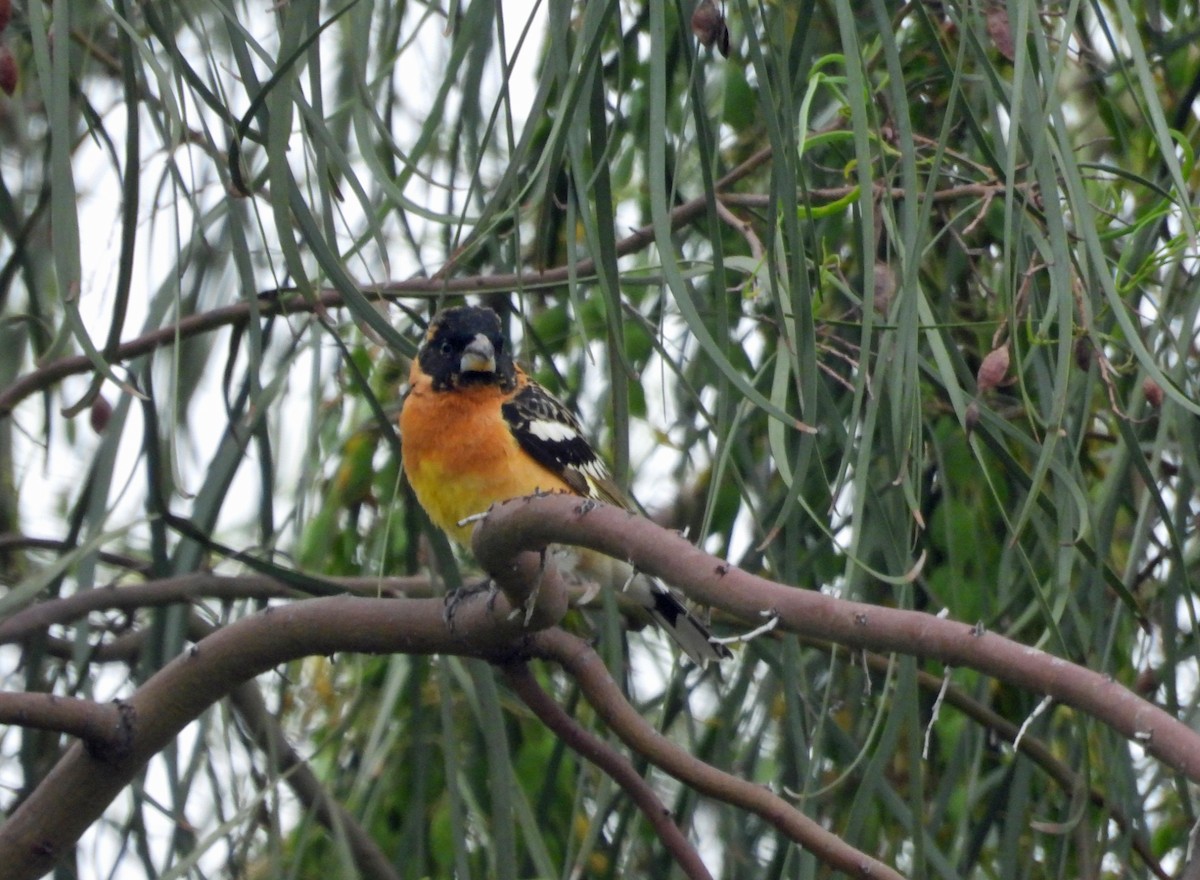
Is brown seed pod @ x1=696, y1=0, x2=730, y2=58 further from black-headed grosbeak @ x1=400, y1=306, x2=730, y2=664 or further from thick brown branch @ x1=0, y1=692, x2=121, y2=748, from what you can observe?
black-headed grosbeak @ x1=400, y1=306, x2=730, y2=664

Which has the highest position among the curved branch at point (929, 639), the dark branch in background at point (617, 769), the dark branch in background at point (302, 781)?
the dark branch in background at point (302, 781)

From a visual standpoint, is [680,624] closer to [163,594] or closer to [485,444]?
[485,444]

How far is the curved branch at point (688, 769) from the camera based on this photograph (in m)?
1.83

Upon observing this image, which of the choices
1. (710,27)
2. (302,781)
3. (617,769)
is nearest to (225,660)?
(617,769)

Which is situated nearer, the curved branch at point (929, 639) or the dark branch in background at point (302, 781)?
the curved branch at point (929, 639)

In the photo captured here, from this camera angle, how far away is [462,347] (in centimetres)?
319

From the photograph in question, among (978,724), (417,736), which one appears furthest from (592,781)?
(978,724)

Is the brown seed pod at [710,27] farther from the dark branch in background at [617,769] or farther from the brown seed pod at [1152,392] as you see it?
the dark branch in background at [617,769]

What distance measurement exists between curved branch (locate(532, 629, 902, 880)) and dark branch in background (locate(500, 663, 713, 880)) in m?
0.04

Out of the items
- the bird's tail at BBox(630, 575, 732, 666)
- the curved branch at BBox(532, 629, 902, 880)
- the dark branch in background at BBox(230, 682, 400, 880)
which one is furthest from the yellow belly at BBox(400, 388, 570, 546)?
the curved branch at BBox(532, 629, 902, 880)

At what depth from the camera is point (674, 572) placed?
1.49 m

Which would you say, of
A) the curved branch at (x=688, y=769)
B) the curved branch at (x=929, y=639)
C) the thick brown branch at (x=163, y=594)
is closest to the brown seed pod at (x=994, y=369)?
the curved branch at (x=929, y=639)

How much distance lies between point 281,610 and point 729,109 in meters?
1.35

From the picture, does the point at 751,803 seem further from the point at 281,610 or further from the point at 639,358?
the point at 639,358
